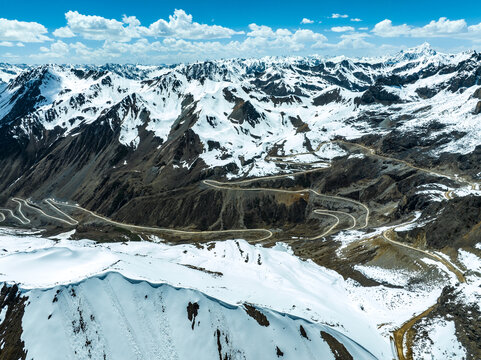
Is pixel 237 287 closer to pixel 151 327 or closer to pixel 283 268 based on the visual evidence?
pixel 151 327

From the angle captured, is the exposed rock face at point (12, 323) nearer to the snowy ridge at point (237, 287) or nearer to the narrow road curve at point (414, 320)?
the snowy ridge at point (237, 287)

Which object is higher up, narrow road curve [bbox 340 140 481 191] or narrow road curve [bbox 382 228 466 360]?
narrow road curve [bbox 340 140 481 191]

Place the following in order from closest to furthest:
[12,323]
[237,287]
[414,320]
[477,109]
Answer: [12,323]
[414,320]
[237,287]
[477,109]

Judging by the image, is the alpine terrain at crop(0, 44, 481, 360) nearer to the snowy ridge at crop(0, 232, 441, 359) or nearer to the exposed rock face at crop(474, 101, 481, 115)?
the snowy ridge at crop(0, 232, 441, 359)

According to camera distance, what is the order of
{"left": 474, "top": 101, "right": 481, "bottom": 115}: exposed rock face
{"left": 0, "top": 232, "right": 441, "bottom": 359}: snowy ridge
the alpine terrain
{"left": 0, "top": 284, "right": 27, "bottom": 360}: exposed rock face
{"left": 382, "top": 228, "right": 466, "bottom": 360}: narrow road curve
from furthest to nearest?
{"left": 474, "top": 101, "right": 481, "bottom": 115}: exposed rock face → {"left": 382, "top": 228, "right": 466, "bottom": 360}: narrow road curve → {"left": 0, "top": 232, "right": 441, "bottom": 359}: snowy ridge → the alpine terrain → {"left": 0, "top": 284, "right": 27, "bottom": 360}: exposed rock face

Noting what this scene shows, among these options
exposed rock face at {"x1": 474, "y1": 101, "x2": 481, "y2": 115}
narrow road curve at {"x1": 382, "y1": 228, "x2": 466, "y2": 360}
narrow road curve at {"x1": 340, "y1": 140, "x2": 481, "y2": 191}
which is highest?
exposed rock face at {"x1": 474, "y1": 101, "x2": 481, "y2": 115}

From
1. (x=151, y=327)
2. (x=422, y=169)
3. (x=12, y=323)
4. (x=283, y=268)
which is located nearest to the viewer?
(x=12, y=323)

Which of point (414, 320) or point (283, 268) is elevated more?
point (414, 320)

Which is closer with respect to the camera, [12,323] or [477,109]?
[12,323]

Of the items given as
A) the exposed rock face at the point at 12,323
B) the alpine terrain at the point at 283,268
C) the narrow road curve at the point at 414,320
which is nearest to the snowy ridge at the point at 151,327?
the alpine terrain at the point at 283,268

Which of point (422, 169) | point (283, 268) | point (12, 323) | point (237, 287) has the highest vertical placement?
point (422, 169)

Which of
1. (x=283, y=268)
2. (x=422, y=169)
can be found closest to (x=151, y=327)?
(x=283, y=268)

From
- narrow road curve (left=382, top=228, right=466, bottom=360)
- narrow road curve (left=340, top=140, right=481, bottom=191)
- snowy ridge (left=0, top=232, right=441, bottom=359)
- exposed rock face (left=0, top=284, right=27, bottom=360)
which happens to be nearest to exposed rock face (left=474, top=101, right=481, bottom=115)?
narrow road curve (left=340, top=140, right=481, bottom=191)
